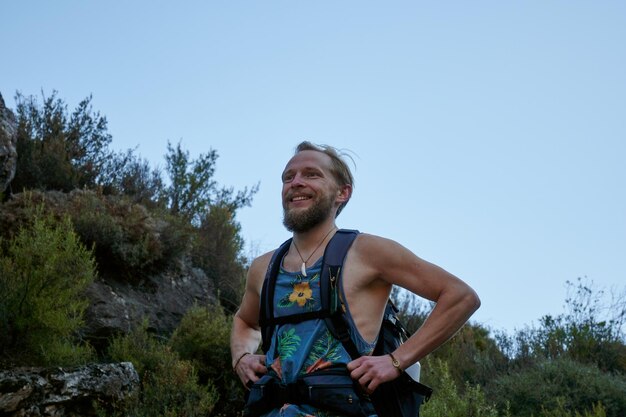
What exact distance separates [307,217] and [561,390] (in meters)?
5.75

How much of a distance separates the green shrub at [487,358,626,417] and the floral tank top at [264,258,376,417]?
5.30 m

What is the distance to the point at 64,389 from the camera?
6.12m

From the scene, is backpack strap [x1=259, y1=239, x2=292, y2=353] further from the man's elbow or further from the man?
the man's elbow

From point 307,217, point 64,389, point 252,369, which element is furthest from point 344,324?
point 64,389

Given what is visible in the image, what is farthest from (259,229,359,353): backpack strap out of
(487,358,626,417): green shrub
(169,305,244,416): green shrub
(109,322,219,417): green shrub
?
(487,358,626,417): green shrub

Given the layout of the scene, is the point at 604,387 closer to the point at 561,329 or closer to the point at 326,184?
the point at 561,329

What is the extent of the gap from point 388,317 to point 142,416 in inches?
146

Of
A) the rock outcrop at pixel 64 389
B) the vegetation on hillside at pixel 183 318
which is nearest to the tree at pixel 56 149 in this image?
the vegetation on hillside at pixel 183 318

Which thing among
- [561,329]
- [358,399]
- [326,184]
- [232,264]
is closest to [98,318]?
[232,264]

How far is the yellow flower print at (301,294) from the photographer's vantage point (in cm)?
327

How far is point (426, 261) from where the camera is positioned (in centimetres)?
328

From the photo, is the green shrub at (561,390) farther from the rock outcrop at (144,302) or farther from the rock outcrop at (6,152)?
the rock outcrop at (6,152)

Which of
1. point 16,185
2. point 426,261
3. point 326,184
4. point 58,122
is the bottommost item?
point 426,261

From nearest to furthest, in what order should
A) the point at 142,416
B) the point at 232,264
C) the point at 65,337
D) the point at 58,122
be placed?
the point at 142,416
the point at 65,337
the point at 232,264
the point at 58,122
